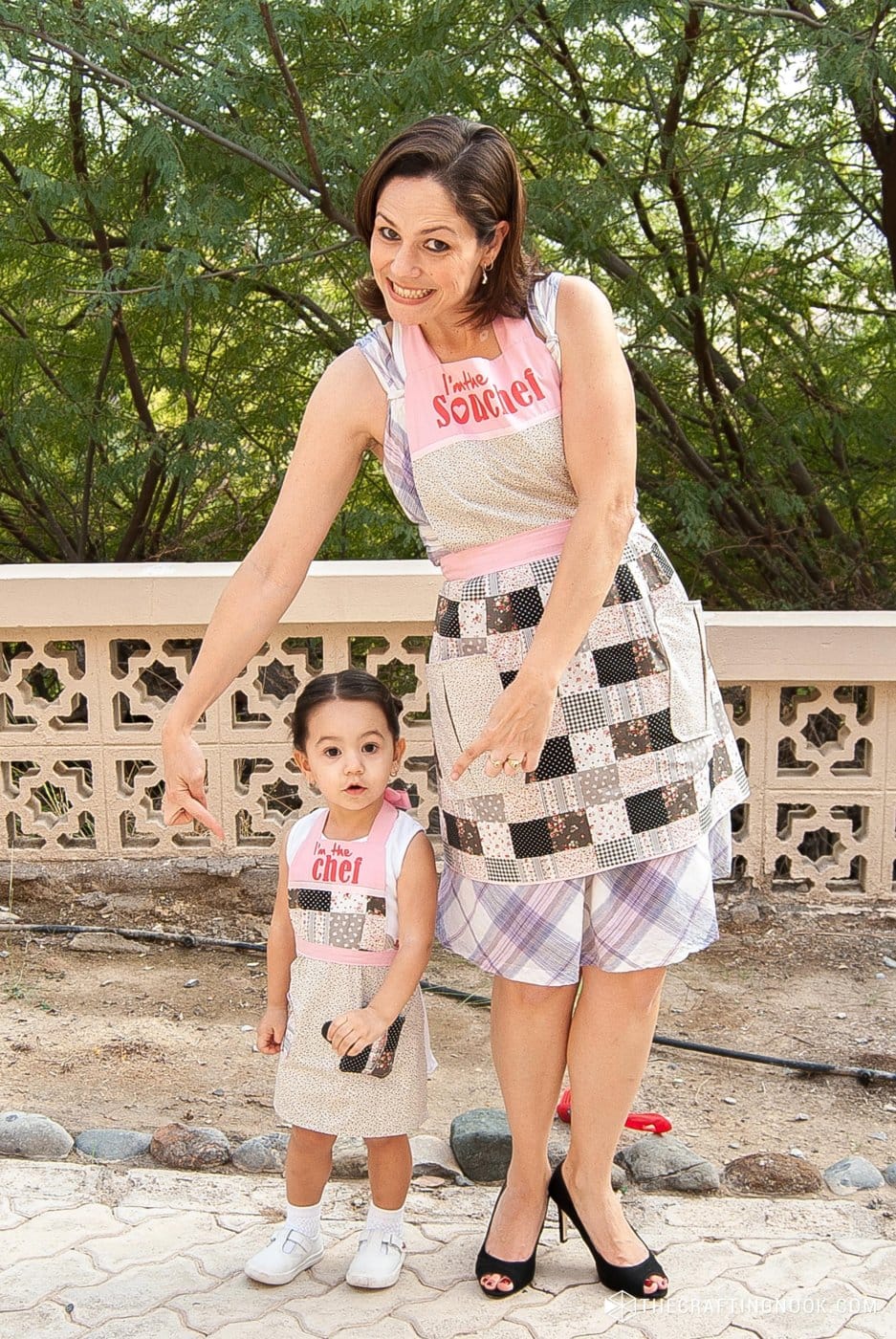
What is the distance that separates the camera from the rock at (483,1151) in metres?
2.93

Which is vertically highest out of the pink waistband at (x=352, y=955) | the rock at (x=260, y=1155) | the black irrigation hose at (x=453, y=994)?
the pink waistband at (x=352, y=955)

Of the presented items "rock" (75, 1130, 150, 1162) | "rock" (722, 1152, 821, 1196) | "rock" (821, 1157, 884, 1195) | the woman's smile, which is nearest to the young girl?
"rock" (75, 1130, 150, 1162)

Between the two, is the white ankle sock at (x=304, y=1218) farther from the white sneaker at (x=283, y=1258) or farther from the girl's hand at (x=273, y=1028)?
the girl's hand at (x=273, y=1028)

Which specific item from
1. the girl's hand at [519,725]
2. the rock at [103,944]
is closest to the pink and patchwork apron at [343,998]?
the girl's hand at [519,725]

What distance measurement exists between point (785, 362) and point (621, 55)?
122 centimetres

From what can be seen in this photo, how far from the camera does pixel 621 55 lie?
440cm

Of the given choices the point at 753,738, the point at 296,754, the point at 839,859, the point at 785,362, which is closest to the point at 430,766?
the point at 753,738

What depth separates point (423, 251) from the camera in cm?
211

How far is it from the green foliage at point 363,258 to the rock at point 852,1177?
2415mm

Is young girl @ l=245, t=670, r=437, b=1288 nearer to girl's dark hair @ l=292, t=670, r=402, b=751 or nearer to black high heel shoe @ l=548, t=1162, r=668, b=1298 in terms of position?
girl's dark hair @ l=292, t=670, r=402, b=751

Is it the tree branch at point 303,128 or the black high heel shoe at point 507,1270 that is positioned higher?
the tree branch at point 303,128

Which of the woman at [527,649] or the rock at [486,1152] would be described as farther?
the rock at [486,1152]

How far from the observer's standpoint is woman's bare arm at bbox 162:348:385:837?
91.0 inches

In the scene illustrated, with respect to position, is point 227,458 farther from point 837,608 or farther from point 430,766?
point 837,608
